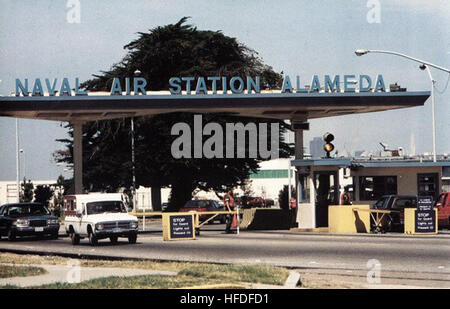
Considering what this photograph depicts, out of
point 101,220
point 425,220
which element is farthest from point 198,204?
point 101,220

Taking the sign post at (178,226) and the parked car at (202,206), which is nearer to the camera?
the sign post at (178,226)

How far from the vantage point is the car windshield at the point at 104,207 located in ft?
104

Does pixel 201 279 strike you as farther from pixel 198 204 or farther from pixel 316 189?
pixel 198 204

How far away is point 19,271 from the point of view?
1903 cm

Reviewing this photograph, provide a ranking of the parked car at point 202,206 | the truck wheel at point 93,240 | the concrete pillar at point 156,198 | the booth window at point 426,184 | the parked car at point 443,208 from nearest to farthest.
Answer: the truck wheel at point 93,240 < the parked car at point 443,208 < the booth window at point 426,184 < the parked car at point 202,206 < the concrete pillar at point 156,198

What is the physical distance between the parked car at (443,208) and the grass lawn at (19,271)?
2419 centimetres

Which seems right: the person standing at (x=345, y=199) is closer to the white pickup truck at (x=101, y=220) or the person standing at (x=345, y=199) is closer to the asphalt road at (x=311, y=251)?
the asphalt road at (x=311, y=251)

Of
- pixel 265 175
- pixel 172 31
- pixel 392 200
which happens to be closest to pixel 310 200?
pixel 392 200

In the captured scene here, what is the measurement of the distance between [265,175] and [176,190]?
7760cm

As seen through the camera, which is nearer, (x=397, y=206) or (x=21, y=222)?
(x=21, y=222)

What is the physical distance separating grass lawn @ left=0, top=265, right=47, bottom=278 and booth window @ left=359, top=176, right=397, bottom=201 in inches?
1126

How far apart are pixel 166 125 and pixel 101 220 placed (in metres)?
35.0

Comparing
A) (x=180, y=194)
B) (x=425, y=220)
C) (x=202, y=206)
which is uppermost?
(x=180, y=194)

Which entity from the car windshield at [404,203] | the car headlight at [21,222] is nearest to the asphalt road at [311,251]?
the car headlight at [21,222]
